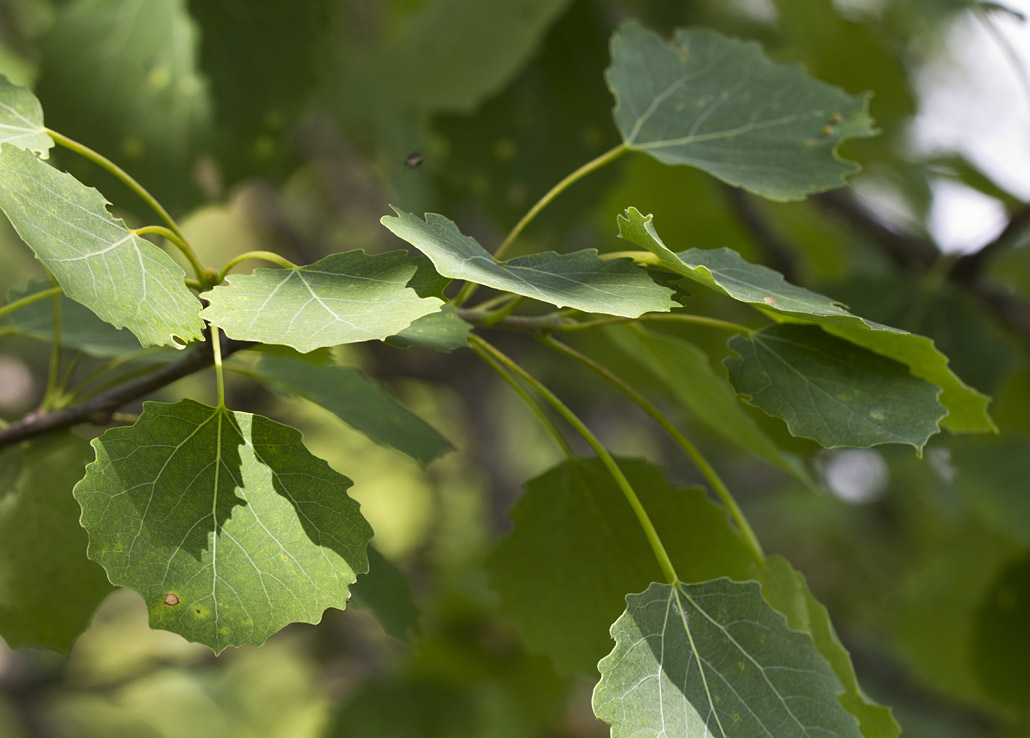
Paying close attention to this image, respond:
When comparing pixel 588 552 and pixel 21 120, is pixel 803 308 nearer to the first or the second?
pixel 588 552

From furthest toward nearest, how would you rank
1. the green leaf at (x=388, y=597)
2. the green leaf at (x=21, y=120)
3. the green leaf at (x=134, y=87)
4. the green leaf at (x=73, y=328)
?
the green leaf at (x=134, y=87)
the green leaf at (x=73, y=328)
the green leaf at (x=388, y=597)
the green leaf at (x=21, y=120)

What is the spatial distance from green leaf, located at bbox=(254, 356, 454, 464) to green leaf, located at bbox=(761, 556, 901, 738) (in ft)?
0.98

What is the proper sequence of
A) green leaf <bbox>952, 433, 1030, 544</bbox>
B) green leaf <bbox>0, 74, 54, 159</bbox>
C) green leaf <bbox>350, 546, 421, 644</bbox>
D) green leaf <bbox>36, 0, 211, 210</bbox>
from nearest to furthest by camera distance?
1. green leaf <bbox>0, 74, 54, 159</bbox>
2. green leaf <bbox>350, 546, 421, 644</bbox>
3. green leaf <bbox>36, 0, 211, 210</bbox>
4. green leaf <bbox>952, 433, 1030, 544</bbox>

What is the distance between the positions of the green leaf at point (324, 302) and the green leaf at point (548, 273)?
2cm

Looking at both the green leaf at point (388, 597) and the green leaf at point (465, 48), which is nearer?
the green leaf at point (388, 597)

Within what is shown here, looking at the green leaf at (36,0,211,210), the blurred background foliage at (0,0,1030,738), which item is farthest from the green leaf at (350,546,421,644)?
the green leaf at (36,0,211,210)

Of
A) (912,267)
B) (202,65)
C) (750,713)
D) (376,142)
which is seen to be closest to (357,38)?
(376,142)

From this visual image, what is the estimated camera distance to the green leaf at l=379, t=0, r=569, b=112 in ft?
3.67

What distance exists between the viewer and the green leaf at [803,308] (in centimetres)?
50

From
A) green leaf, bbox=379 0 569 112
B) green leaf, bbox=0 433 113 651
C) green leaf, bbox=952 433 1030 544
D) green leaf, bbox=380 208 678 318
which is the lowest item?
green leaf, bbox=952 433 1030 544

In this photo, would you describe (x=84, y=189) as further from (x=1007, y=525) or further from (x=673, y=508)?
(x=1007, y=525)

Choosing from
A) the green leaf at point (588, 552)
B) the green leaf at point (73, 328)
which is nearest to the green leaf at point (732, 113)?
the green leaf at point (588, 552)

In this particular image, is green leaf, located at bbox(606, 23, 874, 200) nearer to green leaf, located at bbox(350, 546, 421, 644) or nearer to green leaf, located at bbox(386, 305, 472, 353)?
green leaf, located at bbox(386, 305, 472, 353)

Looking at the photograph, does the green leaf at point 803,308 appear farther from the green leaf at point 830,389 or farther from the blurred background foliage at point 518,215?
the blurred background foliage at point 518,215
